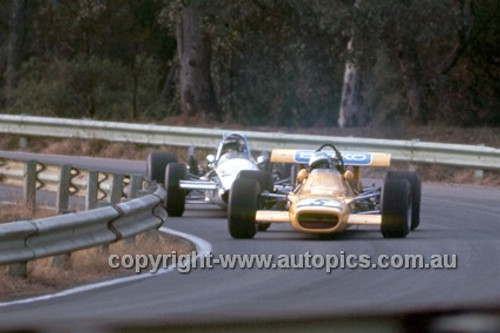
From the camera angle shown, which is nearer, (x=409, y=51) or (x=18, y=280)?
(x=18, y=280)

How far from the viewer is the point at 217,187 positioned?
50.9 feet

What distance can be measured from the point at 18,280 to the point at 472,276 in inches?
140

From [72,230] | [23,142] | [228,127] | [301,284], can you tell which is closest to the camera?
[301,284]

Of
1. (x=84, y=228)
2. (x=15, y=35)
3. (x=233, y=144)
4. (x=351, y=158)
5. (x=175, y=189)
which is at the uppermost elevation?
(x=15, y=35)

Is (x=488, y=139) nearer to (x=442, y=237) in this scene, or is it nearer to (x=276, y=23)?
(x=276, y=23)

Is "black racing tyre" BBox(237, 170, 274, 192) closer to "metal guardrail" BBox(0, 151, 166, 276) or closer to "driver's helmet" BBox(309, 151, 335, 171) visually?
"driver's helmet" BBox(309, 151, 335, 171)

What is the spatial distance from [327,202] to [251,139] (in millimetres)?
11597

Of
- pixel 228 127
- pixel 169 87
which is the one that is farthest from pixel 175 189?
pixel 169 87

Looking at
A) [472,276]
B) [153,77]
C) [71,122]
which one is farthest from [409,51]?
[472,276]

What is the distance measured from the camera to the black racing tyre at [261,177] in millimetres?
14453

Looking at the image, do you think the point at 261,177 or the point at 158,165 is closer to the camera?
the point at 261,177

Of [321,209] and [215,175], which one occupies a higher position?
[321,209]

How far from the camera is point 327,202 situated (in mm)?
12805

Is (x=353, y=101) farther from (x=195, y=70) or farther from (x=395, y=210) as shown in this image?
(x=395, y=210)
